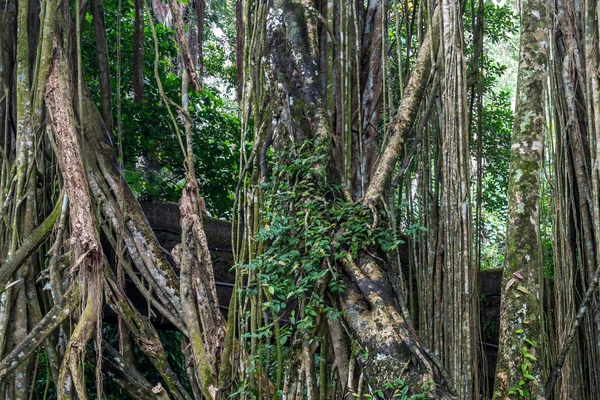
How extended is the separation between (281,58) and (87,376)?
290 centimetres

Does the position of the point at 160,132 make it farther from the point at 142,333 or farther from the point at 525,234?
the point at 525,234

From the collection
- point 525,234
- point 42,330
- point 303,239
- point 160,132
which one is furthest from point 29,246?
point 525,234

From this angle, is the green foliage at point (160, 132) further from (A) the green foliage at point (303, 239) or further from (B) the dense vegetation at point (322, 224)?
(A) the green foliage at point (303, 239)

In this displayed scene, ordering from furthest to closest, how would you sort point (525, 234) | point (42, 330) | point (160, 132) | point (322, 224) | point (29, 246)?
1. point (160, 132)
2. point (29, 246)
3. point (42, 330)
4. point (322, 224)
5. point (525, 234)

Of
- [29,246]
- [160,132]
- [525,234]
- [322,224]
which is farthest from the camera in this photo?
[160,132]

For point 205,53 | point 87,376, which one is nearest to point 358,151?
point 87,376

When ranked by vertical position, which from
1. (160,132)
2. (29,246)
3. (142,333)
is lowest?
(142,333)

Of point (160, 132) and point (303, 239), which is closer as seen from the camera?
point (303, 239)

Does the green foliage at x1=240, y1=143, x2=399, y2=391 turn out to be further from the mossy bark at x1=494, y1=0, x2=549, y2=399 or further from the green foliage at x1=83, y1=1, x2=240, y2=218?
the green foliage at x1=83, y1=1, x2=240, y2=218

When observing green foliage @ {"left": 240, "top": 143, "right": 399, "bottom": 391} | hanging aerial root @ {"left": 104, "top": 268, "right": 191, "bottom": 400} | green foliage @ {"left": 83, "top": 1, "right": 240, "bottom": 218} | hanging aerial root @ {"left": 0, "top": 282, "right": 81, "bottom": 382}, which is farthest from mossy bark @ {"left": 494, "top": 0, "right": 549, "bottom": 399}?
green foliage @ {"left": 83, "top": 1, "right": 240, "bottom": 218}

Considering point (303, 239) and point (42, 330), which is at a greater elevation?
point (303, 239)

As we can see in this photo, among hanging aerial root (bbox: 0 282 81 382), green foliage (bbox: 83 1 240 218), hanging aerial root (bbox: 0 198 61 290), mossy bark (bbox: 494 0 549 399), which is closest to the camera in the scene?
mossy bark (bbox: 494 0 549 399)

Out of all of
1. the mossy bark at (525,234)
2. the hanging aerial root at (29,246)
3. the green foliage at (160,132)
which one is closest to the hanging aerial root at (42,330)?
the hanging aerial root at (29,246)

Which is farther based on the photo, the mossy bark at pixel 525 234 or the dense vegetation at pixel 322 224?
the dense vegetation at pixel 322 224
